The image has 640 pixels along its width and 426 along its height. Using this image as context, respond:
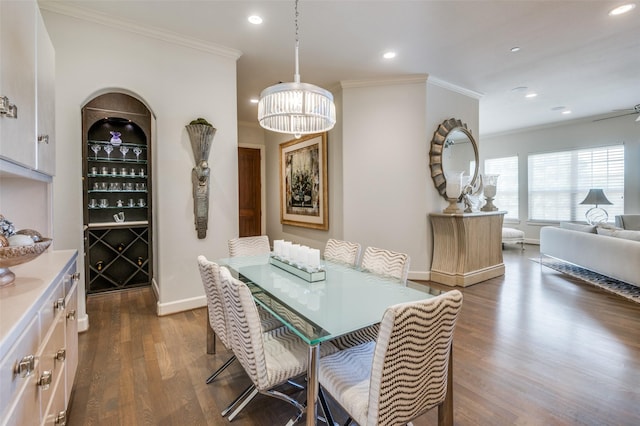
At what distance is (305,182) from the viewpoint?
17.5ft

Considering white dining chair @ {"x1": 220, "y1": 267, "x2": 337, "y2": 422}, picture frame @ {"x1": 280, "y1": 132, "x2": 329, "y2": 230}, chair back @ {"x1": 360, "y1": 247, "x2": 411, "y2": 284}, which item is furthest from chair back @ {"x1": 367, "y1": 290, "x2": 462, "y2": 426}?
picture frame @ {"x1": 280, "y1": 132, "x2": 329, "y2": 230}

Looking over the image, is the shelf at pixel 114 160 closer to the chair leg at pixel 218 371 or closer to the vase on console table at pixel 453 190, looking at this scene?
the chair leg at pixel 218 371

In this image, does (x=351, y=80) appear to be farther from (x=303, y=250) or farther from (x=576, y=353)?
(x=576, y=353)

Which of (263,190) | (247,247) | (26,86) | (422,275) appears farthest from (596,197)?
(26,86)

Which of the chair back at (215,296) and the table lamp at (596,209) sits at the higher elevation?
the table lamp at (596,209)

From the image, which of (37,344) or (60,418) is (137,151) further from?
(37,344)

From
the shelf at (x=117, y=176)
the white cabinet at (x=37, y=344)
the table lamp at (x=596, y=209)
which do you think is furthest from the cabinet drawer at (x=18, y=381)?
the table lamp at (x=596, y=209)

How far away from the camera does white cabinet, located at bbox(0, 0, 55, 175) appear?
4.20 ft

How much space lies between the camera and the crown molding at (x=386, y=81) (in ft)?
14.0

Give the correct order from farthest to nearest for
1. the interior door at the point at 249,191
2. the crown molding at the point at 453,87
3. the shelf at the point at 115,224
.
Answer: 1. the interior door at the point at 249,191
2. the crown molding at the point at 453,87
3. the shelf at the point at 115,224

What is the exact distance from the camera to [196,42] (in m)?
3.23

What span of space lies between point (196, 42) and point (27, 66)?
1989 millimetres

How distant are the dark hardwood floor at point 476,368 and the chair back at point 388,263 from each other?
803 millimetres

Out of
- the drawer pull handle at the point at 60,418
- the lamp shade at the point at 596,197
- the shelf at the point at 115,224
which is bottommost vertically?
the drawer pull handle at the point at 60,418
